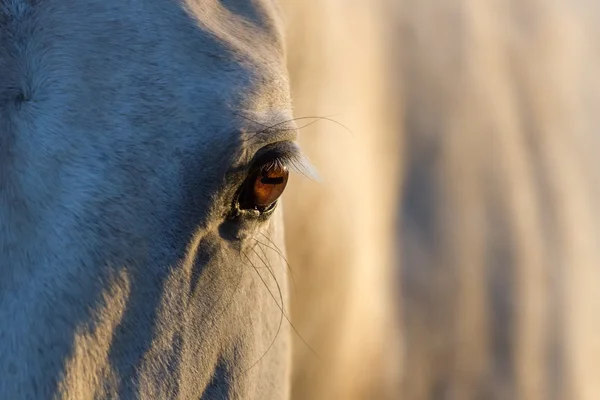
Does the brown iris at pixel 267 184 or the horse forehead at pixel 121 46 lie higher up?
the horse forehead at pixel 121 46

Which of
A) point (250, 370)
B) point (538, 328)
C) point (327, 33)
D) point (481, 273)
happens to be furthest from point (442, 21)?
point (250, 370)

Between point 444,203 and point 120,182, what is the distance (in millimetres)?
951

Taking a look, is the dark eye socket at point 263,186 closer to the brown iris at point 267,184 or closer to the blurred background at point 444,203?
the brown iris at point 267,184

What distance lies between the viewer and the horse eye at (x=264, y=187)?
3.25 feet

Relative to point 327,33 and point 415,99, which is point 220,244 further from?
point 415,99

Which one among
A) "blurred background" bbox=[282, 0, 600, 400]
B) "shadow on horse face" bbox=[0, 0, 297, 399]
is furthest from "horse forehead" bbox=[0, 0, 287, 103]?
"blurred background" bbox=[282, 0, 600, 400]

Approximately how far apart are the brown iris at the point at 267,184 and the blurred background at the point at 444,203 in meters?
0.40

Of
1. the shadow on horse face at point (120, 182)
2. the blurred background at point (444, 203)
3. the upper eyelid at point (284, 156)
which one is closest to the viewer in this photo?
the shadow on horse face at point (120, 182)

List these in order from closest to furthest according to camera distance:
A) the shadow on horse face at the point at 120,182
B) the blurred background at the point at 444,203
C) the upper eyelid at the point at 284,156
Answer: the shadow on horse face at the point at 120,182 < the upper eyelid at the point at 284,156 < the blurred background at the point at 444,203

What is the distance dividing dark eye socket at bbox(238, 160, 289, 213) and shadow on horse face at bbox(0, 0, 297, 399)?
2cm

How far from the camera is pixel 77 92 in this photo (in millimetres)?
850

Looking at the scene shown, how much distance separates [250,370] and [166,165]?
0.38 meters

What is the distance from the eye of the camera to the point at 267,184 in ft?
3.30

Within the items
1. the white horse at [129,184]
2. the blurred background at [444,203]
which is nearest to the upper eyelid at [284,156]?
the white horse at [129,184]
